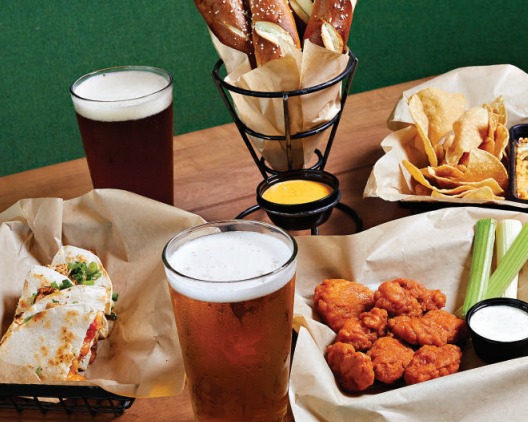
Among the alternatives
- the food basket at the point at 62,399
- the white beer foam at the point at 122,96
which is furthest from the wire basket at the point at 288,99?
the food basket at the point at 62,399

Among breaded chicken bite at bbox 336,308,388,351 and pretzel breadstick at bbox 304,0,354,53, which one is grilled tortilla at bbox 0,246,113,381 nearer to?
breaded chicken bite at bbox 336,308,388,351

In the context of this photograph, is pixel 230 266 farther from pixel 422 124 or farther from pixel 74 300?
pixel 422 124

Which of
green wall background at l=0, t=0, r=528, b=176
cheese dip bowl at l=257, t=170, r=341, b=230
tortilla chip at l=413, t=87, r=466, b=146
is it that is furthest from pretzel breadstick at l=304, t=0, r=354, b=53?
green wall background at l=0, t=0, r=528, b=176

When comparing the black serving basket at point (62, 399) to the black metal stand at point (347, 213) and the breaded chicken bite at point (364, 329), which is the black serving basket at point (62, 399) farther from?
the black metal stand at point (347, 213)

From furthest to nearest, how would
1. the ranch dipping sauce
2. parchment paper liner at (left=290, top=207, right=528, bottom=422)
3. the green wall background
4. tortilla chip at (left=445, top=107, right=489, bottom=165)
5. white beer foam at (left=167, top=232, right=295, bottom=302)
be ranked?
the green wall background < tortilla chip at (left=445, top=107, right=489, bottom=165) < the ranch dipping sauce < parchment paper liner at (left=290, top=207, right=528, bottom=422) < white beer foam at (left=167, top=232, right=295, bottom=302)

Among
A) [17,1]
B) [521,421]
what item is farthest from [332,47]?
[17,1]

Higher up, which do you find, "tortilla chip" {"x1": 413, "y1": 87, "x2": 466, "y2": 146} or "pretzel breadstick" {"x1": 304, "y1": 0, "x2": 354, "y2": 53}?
"pretzel breadstick" {"x1": 304, "y1": 0, "x2": 354, "y2": 53}

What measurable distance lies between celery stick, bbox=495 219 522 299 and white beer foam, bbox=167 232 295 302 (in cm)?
51

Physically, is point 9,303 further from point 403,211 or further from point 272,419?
point 403,211

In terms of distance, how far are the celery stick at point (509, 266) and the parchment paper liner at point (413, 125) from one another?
0.12 metres

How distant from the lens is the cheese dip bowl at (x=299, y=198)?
1.31m

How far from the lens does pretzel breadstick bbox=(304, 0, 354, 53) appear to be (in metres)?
1.42

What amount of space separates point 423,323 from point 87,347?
51 cm

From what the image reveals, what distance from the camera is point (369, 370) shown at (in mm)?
1050
